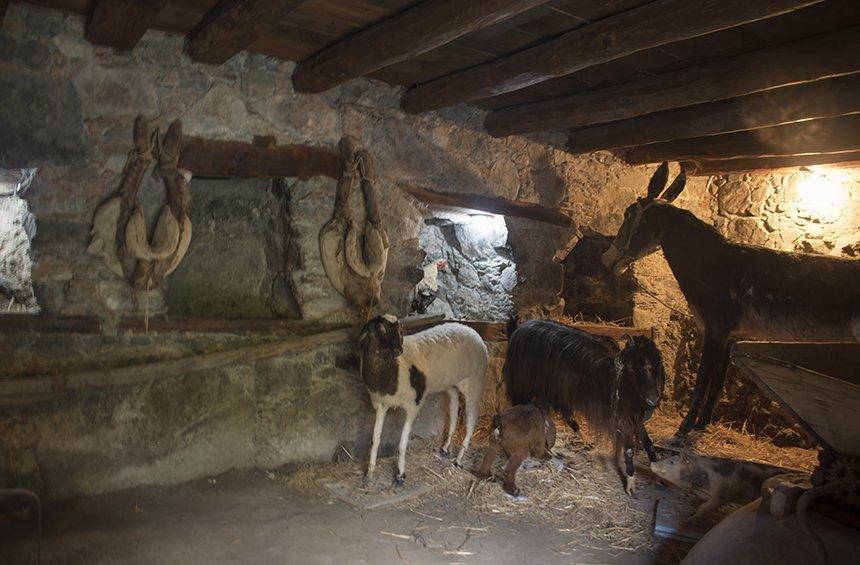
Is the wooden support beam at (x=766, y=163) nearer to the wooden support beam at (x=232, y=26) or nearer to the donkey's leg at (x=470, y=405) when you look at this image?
the donkey's leg at (x=470, y=405)

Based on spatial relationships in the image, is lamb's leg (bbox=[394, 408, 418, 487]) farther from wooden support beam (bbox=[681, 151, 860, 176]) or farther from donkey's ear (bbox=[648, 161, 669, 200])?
wooden support beam (bbox=[681, 151, 860, 176])

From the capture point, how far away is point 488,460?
Answer: 157 inches

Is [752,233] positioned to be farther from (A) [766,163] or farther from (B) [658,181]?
(B) [658,181]

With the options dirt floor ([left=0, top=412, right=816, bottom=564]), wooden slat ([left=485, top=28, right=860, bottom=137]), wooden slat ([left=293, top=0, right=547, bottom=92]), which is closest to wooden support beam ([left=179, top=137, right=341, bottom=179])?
wooden slat ([left=293, top=0, right=547, bottom=92])

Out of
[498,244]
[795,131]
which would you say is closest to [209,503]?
[498,244]

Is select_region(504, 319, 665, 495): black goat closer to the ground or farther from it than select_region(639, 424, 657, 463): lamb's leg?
farther from it

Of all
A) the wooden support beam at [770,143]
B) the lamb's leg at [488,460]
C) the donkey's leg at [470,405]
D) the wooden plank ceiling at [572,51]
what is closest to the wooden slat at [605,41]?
the wooden plank ceiling at [572,51]

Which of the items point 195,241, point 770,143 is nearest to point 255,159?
point 195,241

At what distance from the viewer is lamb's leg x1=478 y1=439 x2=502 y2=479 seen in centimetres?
395

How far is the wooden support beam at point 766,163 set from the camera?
508cm

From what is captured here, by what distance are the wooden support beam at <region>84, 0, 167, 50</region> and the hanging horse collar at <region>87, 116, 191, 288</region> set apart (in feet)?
1.39

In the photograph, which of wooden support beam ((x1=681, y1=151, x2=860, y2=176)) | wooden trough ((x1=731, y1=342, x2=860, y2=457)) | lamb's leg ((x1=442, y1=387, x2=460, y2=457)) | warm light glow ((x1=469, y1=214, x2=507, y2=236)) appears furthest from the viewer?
warm light glow ((x1=469, y1=214, x2=507, y2=236))

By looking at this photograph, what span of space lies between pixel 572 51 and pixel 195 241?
2.87m

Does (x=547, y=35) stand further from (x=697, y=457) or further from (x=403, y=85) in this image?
(x=697, y=457)
